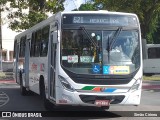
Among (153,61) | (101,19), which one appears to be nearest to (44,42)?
(101,19)

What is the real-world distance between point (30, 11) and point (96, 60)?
23136 millimetres

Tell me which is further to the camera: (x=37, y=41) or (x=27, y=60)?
(x=27, y=60)

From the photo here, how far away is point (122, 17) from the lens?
42.5 ft

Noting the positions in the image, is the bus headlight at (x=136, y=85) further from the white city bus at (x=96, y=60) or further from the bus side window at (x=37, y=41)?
the bus side window at (x=37, y=41)

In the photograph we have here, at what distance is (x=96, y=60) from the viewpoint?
12.4 m

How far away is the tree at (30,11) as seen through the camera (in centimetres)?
3394

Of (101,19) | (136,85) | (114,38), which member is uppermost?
(101,19)

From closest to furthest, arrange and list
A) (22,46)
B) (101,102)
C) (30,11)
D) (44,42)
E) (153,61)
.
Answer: (101,102)
(44,42)
(22,46)
(30,11)
(153,61)

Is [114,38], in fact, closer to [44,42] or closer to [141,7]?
[44,42]

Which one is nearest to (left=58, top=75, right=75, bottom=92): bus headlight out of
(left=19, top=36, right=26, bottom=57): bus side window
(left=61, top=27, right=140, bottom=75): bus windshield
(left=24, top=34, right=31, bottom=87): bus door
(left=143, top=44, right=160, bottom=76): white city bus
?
(left=61, top=27, right=140, bottom=75): bus windshield

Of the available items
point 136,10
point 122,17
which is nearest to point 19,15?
point 136,10

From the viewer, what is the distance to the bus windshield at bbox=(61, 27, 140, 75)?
40.4ft

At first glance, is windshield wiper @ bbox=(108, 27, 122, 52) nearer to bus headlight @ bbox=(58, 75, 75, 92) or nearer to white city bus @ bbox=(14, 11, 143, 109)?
white city bus @ bbox=(14, 11, 143, 109)

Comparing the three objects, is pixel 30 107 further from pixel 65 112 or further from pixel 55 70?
pixel 55 70
